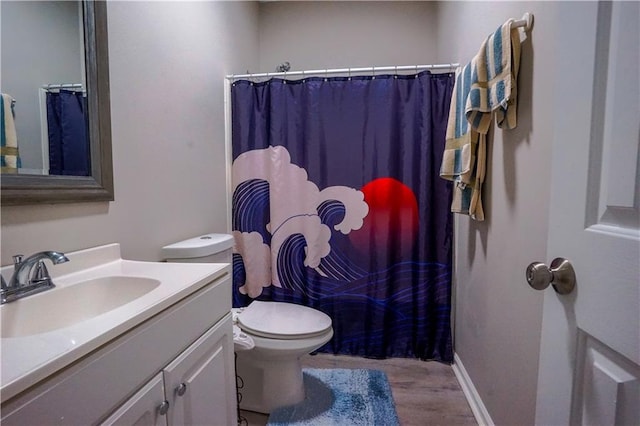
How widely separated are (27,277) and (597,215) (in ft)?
4.10

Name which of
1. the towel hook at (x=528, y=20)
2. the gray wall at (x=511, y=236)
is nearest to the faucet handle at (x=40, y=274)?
the gray wall at (x=511, y=236)

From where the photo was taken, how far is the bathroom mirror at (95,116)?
1.01 metres

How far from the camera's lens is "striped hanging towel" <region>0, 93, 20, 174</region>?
2.71ft

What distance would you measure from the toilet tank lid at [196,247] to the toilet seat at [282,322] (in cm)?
37

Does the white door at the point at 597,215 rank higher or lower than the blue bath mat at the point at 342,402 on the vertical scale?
higher

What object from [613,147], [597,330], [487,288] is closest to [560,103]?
[613,147]

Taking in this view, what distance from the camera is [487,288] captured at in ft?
4.79

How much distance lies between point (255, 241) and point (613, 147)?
1.82m

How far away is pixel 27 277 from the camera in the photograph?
826 mm

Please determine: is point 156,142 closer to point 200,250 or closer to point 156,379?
point 200,250

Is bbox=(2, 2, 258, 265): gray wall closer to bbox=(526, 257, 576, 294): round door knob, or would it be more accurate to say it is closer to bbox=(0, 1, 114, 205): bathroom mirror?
bbox=(0, 1, 114, 205): bathroom mirror

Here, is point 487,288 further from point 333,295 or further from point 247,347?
point 247,347

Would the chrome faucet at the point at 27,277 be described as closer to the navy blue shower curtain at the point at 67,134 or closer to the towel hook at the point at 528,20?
the navy blue shower curtain at the point at 67,134

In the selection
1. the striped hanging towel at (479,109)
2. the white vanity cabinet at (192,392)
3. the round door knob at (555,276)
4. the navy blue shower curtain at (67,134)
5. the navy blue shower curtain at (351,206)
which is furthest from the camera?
the navy blue shower curtain at (351,206)
